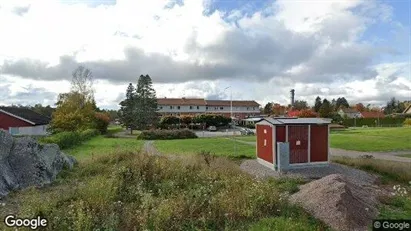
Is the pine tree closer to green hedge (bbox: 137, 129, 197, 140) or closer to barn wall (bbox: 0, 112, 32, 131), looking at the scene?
green hedge (bbox: 137, 129, 197, 140)

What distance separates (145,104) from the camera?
61.9 metres

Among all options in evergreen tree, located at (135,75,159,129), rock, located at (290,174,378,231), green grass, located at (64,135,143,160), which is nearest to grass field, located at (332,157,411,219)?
rock, located at (290,174,378,231)

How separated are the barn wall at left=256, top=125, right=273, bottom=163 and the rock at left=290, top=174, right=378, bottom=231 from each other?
261 inches

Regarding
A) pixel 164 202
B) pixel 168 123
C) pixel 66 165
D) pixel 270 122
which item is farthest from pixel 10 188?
pixel 168 123

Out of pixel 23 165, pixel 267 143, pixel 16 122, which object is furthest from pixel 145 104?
pixel 23 165

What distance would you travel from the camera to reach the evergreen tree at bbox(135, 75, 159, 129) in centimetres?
6028

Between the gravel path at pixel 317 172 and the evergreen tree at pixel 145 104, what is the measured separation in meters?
45.9

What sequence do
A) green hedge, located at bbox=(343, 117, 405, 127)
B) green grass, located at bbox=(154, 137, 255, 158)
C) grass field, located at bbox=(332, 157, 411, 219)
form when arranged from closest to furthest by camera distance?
grass field, located at bbox=(332, 157, 411, 219), green grass, located at bbox=(154, 137, 255, 158), green hedge, located at bbox=(343, 117, 405, 127)

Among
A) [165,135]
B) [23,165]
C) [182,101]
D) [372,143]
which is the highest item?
[182,101]

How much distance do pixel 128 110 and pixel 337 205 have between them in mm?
56638

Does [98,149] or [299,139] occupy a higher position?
[299,139]

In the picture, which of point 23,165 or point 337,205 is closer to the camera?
point 337,205

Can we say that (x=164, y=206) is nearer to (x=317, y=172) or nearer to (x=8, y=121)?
(x=317, y=172)

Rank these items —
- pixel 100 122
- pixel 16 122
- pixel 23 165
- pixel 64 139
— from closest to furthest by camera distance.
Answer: pixel 23 165
pixel 64 139
pixel 16 122
pixel 100 122
